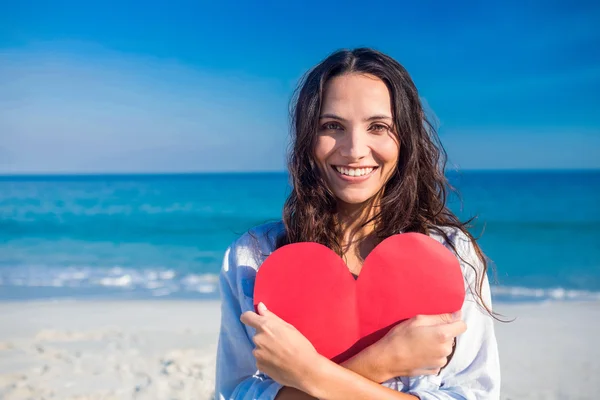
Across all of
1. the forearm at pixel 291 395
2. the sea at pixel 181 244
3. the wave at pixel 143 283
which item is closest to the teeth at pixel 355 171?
the sea at pixel 181 244

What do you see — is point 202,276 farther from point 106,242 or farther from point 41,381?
point 106,242

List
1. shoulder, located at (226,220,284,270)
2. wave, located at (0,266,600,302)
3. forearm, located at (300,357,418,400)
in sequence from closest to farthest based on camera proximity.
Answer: forearm, located at (300,357,418,400), shoulder, located at (226,220,284,270), wave, located at (0,266,600,302)

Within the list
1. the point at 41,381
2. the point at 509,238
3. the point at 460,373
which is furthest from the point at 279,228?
the point at 509,238

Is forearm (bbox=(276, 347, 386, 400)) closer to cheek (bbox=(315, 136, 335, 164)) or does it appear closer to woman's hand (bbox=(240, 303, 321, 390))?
woman's hand (bbox=(240, 303, 321, 390))

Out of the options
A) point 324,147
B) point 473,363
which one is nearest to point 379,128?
point 324,147

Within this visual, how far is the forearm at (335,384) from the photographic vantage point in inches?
57.1

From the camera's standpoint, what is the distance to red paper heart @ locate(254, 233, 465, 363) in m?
1.56

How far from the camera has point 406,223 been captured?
183 centimetres

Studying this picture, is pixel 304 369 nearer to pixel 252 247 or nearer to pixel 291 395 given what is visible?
pixel 291 395

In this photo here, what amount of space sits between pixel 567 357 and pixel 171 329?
4.66 m

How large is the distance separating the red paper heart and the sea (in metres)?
0.37

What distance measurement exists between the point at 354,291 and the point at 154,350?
528cm

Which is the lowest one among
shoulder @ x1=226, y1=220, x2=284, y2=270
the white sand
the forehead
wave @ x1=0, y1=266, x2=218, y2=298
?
wave @ x1=0, y1=266, x2=218, y2=298

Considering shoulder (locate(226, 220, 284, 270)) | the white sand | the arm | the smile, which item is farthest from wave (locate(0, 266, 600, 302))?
the arm
